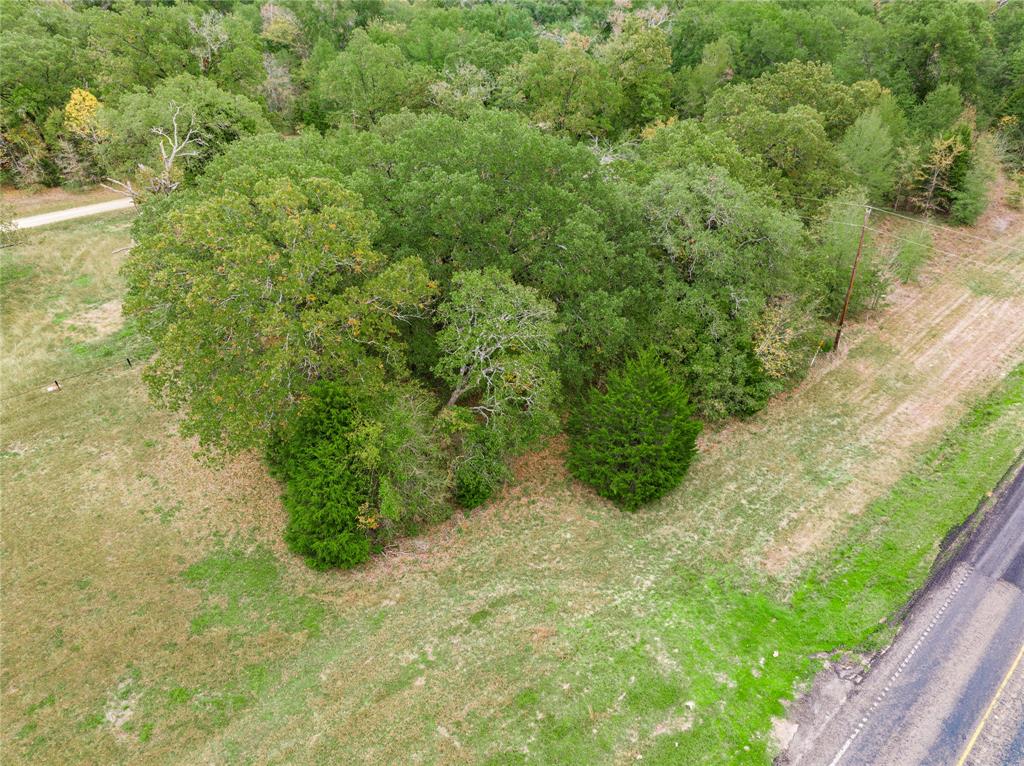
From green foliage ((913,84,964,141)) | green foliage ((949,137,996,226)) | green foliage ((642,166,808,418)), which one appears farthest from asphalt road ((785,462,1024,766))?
green foliage ((913,84,964,141))

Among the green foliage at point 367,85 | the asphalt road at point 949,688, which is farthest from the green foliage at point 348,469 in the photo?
the green foliage at point 367,85

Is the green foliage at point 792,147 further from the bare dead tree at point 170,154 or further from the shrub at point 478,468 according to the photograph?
the bare dead tree at point 170,154

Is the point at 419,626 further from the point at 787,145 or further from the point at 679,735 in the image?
the point at 787,145

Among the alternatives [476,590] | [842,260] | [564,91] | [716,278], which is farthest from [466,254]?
[564,91]

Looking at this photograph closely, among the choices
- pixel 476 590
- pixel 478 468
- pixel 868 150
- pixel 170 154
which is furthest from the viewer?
pixel 868 150

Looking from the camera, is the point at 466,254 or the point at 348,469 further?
the point at 466,254

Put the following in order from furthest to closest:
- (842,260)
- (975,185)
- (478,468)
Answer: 1. (975,185)
2. (842,260)
3. (478,468)

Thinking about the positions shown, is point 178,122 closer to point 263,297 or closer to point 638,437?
point 263,297

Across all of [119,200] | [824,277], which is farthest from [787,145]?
[119,200]
